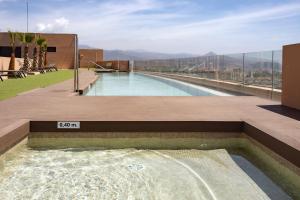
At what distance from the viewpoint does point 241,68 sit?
15.5m

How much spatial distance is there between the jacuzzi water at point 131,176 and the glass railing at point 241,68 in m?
6.50

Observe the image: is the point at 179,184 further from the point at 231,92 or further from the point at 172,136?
the point at 231,92

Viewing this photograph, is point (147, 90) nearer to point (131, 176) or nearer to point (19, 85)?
point (19, 85)

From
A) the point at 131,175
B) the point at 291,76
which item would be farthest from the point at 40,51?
the point at 131,175

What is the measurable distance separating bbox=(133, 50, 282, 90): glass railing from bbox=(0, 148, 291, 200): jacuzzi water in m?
6.50

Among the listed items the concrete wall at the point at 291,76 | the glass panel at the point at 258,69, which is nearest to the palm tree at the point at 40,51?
the glass panel at the point at 258,69

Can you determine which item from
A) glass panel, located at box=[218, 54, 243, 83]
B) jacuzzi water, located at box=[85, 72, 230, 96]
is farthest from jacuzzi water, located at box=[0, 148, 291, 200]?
glass panel, located at box=[218, 54, 243, 83]

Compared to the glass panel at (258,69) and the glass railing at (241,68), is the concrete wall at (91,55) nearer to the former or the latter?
the glass railing at (241,68)

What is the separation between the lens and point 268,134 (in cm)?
539

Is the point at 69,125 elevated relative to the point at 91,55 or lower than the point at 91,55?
lower

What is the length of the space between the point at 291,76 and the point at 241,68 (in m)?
6.65

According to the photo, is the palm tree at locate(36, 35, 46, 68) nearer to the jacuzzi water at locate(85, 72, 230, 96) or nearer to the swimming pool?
the jacuzzi water at locate(85, 72, 230, 96)

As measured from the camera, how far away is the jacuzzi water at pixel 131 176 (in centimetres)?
438

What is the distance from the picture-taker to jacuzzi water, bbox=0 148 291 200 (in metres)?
4.38
